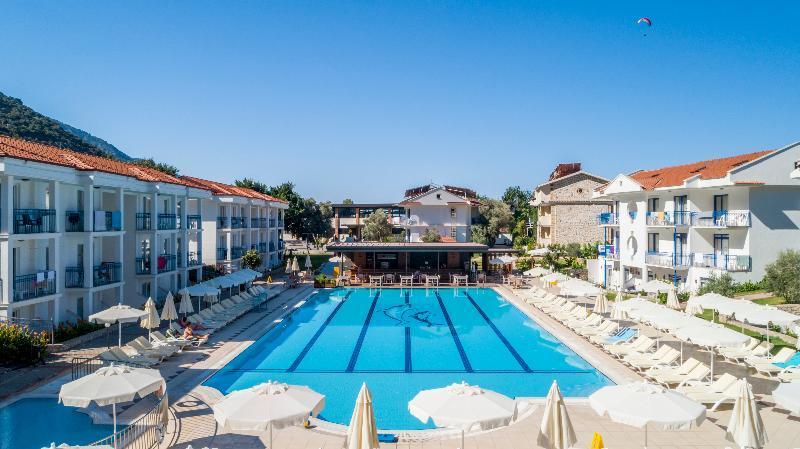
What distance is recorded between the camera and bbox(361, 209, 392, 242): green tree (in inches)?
2591

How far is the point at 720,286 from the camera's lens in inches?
999

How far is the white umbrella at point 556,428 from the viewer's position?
8594 mm

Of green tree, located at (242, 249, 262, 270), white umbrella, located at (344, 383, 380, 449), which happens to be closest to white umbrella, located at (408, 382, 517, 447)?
white umbrella, located at (344, 383, 380, 449)

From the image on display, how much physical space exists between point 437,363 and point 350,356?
10.7 feet

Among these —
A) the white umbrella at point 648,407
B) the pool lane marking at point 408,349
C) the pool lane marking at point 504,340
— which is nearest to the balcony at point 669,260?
the pool lane marking at point 504,340

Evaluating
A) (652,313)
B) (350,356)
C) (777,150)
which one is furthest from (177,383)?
(777,150)

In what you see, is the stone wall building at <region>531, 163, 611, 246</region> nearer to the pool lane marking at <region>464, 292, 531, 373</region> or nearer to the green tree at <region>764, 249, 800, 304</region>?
the pool lane marking at <region>464, 292, 531, 373</region>

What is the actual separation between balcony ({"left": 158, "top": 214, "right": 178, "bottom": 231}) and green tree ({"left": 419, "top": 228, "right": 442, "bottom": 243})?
2906 cm

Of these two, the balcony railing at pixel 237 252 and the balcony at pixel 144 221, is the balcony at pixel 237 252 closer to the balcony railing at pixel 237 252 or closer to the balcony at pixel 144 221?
the balcony railing at pixel 237 252

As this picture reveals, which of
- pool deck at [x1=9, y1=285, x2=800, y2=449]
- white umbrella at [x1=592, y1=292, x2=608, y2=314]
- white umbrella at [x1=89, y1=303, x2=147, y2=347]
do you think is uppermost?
white umbrella at [x1=89, y1=303, x2=147, y2=347]

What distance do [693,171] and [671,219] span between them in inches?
156

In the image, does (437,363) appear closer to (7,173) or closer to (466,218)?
(7,173)

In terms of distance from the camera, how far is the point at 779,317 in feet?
54.6

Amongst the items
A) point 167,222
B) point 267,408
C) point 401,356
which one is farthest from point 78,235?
point 267,408
